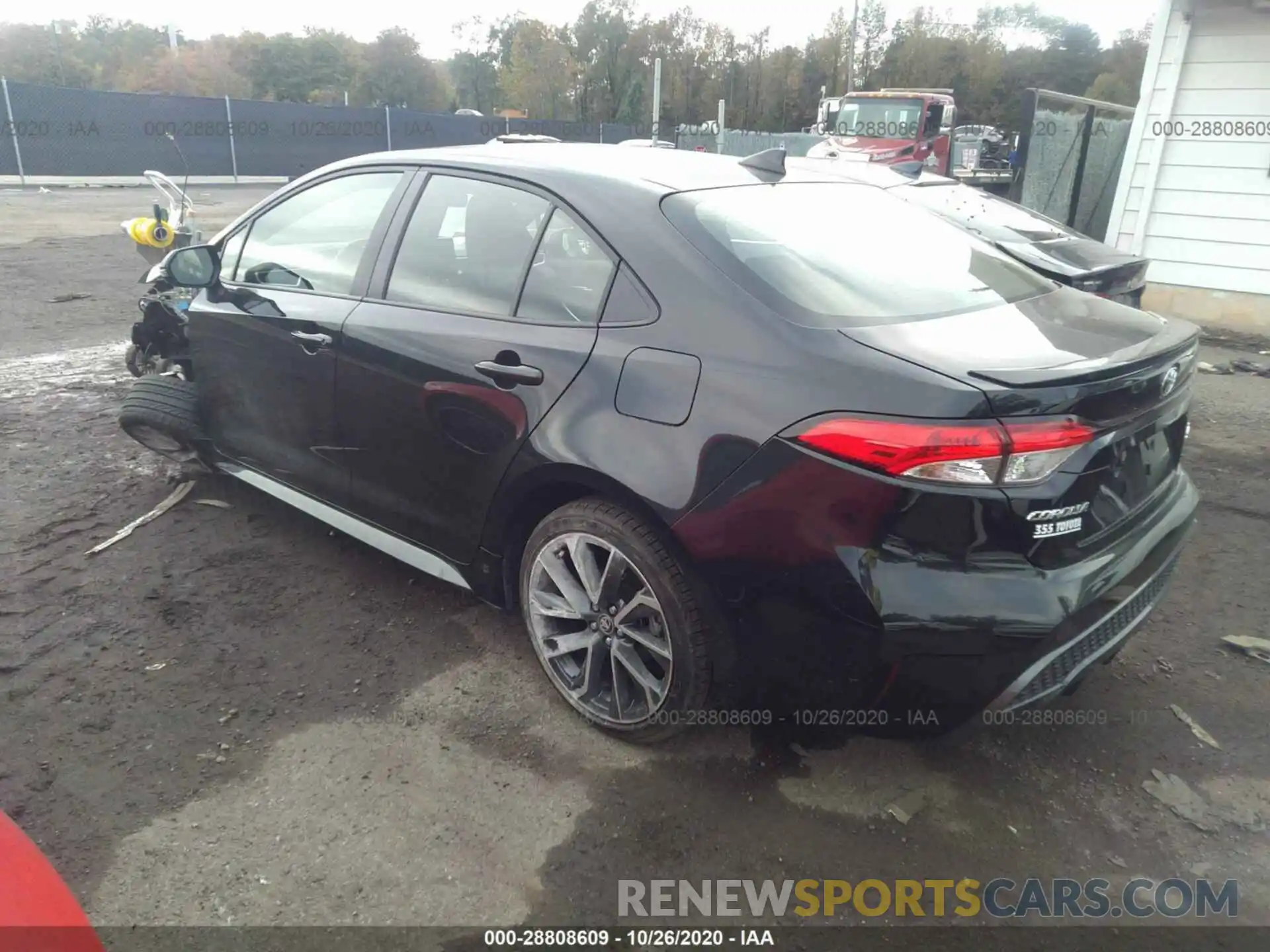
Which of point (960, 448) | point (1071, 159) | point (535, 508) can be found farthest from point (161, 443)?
point (1071, 159)

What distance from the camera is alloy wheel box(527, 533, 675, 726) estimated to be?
253 cm

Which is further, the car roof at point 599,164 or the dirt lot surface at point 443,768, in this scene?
the car roof at point 599,164

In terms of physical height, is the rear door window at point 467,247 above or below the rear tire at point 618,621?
above

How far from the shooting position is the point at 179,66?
52.5 meters

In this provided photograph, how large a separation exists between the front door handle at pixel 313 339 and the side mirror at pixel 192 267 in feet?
2.32

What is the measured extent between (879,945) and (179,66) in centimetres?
6254

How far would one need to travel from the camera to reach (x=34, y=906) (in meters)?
1.34

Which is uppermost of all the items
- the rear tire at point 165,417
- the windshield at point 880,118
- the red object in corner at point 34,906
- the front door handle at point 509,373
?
the windshield at point 880,118

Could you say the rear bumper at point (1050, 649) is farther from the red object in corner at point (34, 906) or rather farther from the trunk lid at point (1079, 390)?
the red object in corner at point (34, 906)

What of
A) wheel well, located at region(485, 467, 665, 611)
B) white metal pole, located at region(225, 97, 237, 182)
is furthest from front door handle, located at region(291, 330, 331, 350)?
white metal pole, located at region(225, 97, 237, 182)

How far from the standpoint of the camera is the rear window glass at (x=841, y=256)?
7.76ft

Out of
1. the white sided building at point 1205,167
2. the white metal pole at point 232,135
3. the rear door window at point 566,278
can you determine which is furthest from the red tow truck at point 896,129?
the white metal pole at point 232,135

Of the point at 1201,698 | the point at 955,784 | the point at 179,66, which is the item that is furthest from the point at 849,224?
the point at 179,66

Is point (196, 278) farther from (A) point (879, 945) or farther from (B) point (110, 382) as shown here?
(A) point (879, 945)
